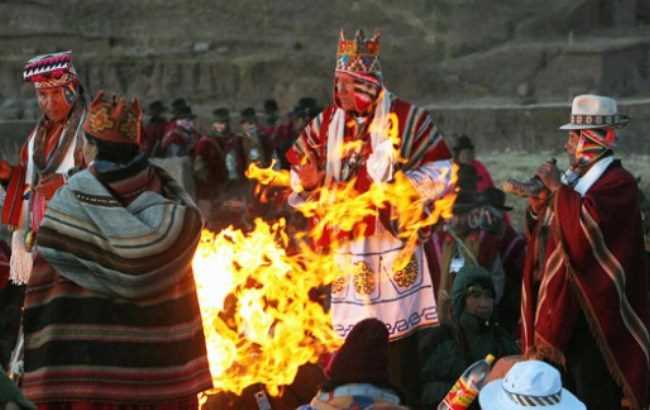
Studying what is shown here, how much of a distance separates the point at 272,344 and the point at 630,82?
46.4 ft

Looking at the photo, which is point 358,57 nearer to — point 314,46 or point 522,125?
point 522,125

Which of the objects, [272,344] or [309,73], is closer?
[272,344]

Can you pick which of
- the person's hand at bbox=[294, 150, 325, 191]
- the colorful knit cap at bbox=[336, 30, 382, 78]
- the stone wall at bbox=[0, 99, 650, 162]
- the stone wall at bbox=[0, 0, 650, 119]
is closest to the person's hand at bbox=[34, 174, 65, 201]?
the person's hand at bbox=[294, 150, 325, 191]

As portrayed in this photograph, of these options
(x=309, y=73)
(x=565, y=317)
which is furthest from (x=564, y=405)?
(x=309, y=73)

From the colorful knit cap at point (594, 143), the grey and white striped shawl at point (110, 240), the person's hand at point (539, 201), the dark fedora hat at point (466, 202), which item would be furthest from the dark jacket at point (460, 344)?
the grey and white striped shawl at point (110, 240)

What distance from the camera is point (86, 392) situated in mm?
7531

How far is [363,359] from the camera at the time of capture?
6.45 metres

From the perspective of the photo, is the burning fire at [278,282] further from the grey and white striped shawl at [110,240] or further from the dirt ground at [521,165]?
the dirt ground at [521,165]

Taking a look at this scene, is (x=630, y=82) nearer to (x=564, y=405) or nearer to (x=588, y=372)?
(x=588, y=372)

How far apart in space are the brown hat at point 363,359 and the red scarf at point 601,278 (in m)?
2.98

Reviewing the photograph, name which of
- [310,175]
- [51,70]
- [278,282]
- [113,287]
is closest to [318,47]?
[310,175]

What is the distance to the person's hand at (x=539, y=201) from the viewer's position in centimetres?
944

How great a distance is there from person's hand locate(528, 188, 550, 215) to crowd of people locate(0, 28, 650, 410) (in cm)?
2

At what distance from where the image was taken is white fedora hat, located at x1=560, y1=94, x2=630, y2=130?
30.6 ft
